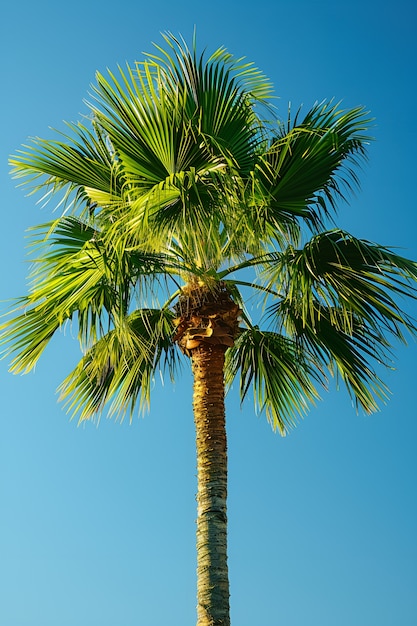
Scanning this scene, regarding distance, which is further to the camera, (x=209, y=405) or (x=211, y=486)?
(x=209, y=405)

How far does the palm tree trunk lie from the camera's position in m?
8.43

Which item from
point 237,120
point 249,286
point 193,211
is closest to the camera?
point 193,211

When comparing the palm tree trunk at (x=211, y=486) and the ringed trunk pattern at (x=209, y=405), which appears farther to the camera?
the ringed trunk pattern at (x=209, y=405)

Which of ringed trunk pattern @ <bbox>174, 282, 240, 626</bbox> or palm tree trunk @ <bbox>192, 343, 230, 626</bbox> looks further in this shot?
ringed trunk pattern @ <bbox>174, 282, 240, 626</bbox>

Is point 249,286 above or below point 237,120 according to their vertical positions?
below

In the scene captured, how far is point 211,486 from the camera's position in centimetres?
890

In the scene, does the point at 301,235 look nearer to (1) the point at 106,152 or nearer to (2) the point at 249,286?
(2) the point at 249,286

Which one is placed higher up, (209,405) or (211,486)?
(209,405)

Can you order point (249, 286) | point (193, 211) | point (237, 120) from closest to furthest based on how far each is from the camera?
point (193, 211) → point (237, 120) → point (249, 286)

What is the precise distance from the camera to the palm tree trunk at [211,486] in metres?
8.43

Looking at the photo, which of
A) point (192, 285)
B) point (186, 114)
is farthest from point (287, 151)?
point (192, 285)

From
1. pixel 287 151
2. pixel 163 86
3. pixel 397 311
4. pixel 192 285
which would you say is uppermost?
pixel 163 86

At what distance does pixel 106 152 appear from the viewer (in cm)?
984

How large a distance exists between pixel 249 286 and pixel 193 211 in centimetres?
150
